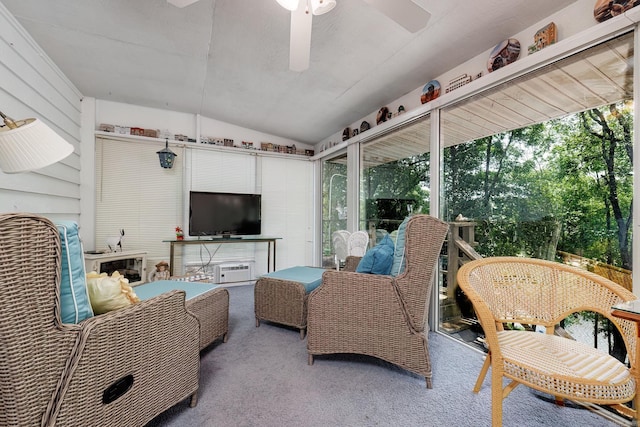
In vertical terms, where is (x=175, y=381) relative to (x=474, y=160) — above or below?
below

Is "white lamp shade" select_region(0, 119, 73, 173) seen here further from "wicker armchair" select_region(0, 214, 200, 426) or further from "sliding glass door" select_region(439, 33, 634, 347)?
"sliding glass door" select_region(439, 33, 634, 347)

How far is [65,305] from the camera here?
0.96m

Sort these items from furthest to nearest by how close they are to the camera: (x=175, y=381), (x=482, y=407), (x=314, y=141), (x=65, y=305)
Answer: (x=314, y=141) → (x=482, y=407) → (x=175, y=381) → (x=65, y=305)

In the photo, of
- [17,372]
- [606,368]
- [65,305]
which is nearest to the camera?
[17,372]

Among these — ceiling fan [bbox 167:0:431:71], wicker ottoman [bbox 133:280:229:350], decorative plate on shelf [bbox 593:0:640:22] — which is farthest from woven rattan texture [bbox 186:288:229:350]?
decorative plate on shelf [bbox 593:0:640:22]

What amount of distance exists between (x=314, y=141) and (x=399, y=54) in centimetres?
279

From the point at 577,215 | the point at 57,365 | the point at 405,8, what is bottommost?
the point at 57,365

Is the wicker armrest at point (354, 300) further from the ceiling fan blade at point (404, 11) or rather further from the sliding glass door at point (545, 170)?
the ceiling fan blade at point (404, 11)

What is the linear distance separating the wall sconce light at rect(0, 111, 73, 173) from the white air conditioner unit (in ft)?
10.8

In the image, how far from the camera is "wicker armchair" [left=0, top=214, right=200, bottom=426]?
2.60 ft

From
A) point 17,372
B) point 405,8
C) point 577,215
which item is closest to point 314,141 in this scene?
point 405,8

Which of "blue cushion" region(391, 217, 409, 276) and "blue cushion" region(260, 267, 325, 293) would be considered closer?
"blue cushion" region(391, 217, 409, 276)

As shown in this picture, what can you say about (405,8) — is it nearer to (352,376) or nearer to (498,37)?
(498,37)

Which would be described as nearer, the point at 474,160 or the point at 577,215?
the point at 577,215
